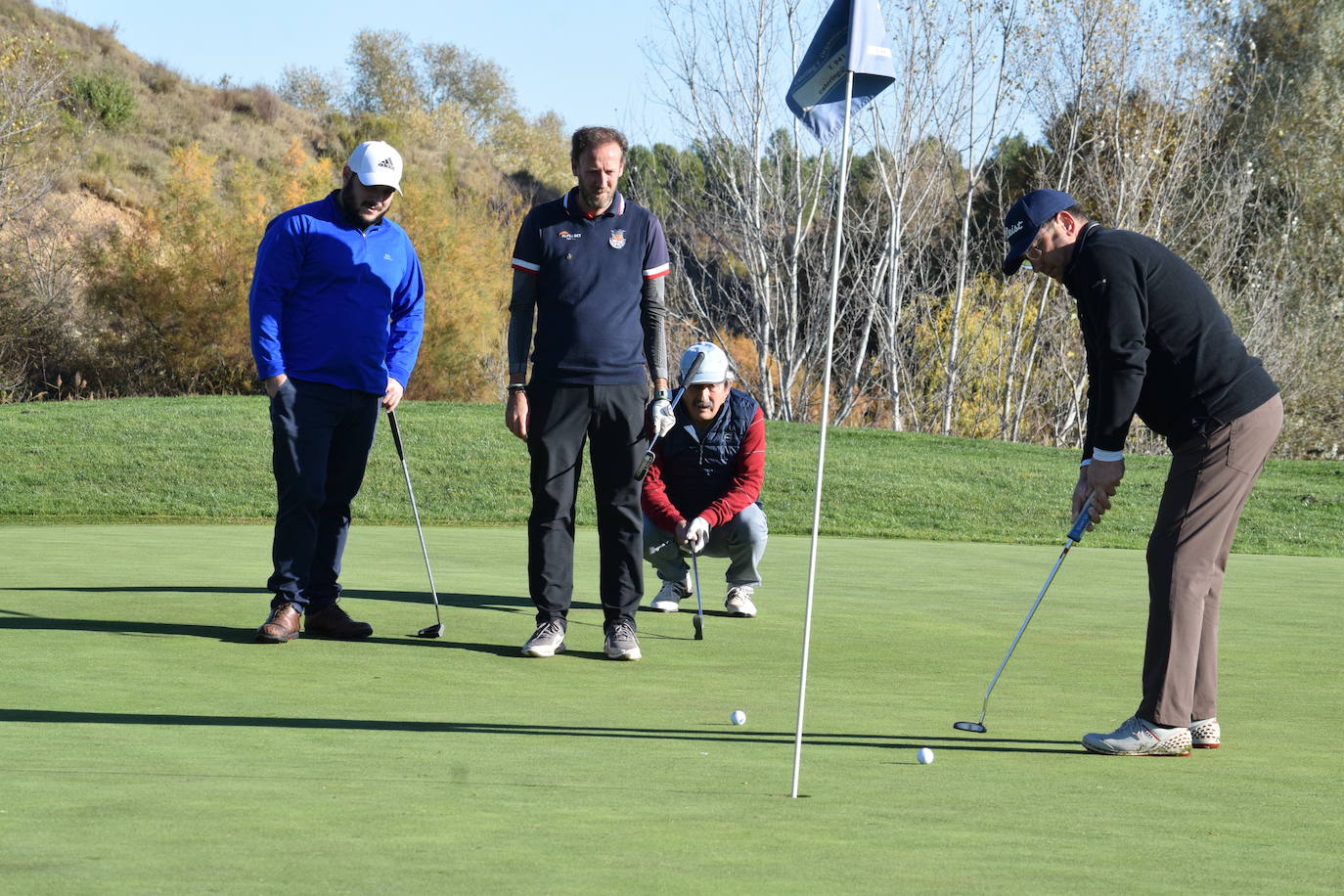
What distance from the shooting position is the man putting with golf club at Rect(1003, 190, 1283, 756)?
454cm

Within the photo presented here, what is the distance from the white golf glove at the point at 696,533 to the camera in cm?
726

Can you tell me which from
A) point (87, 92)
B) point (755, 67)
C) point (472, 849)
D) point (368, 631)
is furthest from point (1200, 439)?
point (87, 92)

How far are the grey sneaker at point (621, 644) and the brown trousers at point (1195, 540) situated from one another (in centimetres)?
214

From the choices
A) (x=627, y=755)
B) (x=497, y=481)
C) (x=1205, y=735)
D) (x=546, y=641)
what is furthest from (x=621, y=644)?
(x=497, y=481)

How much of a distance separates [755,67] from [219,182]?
32.8 m

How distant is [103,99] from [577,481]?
56902mm

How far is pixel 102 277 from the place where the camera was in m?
37.2

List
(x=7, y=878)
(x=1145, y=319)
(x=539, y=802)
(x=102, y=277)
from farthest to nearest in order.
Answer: (x=102, y=277) → (x=1145, y=319) → (x=539, y=802) → (x=7, y=878)

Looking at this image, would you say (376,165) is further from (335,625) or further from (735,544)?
(735,544)

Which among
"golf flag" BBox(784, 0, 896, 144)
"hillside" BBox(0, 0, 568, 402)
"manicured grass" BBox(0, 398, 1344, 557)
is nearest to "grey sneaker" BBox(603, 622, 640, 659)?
"golf flag" BBox(784, 0, 896, 144)

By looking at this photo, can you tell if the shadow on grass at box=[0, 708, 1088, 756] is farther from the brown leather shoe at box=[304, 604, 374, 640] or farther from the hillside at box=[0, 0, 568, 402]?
the hillside at box=[0, 0, 568, 402]

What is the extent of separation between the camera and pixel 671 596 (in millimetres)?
8102

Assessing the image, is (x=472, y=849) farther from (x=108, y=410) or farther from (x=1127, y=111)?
(x=1127, y=111)

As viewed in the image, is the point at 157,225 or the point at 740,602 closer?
the point at 740,602
